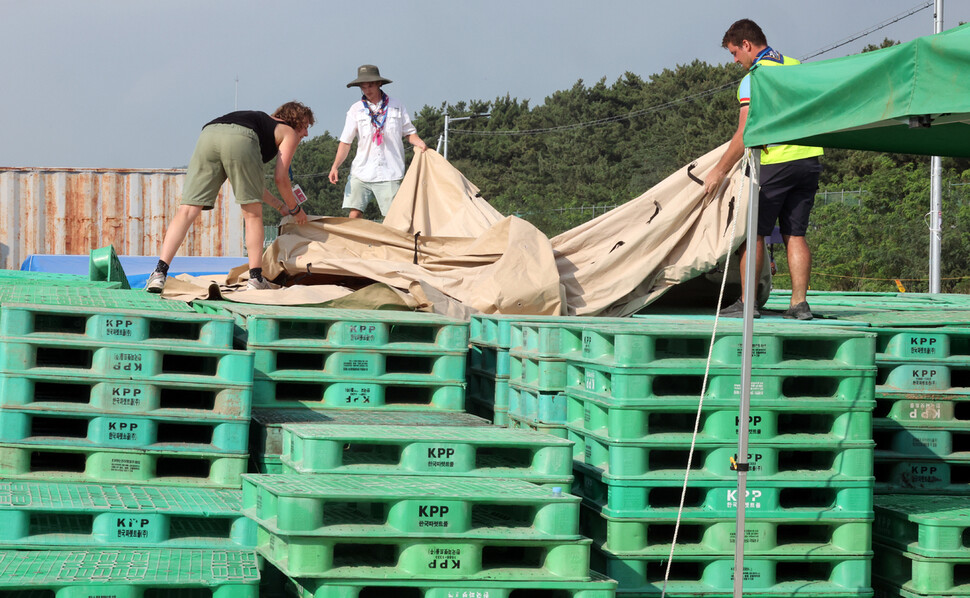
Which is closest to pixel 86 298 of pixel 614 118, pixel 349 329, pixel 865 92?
pixel 349 329

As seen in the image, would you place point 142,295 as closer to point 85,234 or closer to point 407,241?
point 407,241

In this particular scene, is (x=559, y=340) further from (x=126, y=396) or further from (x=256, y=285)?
(x=256, y=285)

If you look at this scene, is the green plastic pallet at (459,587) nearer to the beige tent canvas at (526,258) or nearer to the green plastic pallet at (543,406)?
the green plastic pallet at (543,406)

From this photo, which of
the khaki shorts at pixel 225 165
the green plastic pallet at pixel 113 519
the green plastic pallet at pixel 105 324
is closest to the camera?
the green plastic pallet at pixel 113 519

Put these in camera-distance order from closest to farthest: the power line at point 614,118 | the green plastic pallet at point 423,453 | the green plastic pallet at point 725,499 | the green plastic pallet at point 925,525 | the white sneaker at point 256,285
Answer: the green plastic pallet at point 423,453
the green plastic pallet at point 725,499
the green plastic pallet at point 925,525
the white sneaker at point 256,285
the power line at point 614,118

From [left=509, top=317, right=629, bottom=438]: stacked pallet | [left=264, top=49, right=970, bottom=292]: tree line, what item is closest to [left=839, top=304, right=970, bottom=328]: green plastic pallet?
[left=509, top=317, right=629, bottom=438]: stacked pallet

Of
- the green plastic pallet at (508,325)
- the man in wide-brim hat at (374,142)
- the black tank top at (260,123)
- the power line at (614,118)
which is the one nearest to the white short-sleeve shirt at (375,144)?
the man in wide-brim hat at (374,142)

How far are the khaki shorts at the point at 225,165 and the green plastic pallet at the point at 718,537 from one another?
160 inches

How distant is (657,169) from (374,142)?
47708 millimetres

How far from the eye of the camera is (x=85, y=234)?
806 inches

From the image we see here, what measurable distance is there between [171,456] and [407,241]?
11.5 ft

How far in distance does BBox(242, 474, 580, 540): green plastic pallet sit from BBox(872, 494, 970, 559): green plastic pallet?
189 centimetres

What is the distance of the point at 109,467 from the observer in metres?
5.33

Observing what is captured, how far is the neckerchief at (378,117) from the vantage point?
10.2 metres
